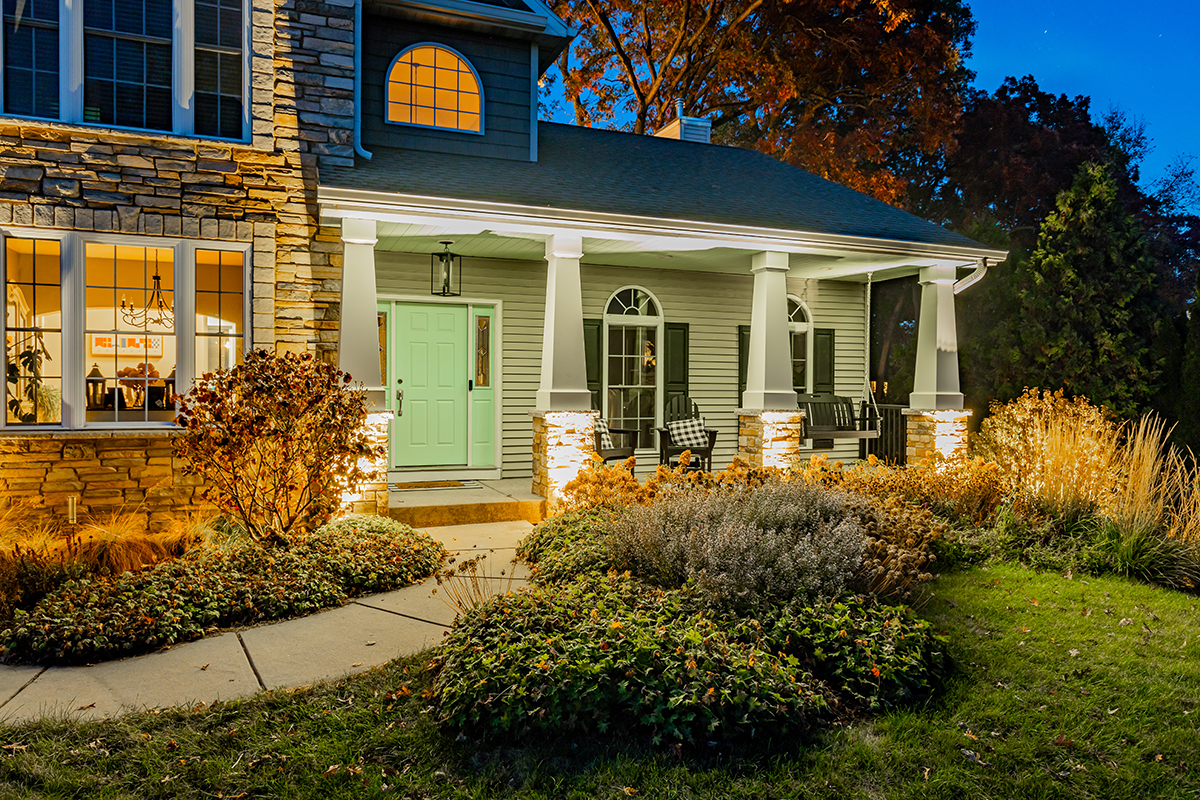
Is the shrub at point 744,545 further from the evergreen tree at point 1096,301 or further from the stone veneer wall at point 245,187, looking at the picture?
the evergreen tree at point 1096,301

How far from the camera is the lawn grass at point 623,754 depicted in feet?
9.33

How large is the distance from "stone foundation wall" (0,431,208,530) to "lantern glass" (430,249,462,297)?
10.6 ft

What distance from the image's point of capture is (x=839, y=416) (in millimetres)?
10703

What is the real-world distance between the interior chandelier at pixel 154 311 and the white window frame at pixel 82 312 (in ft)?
0.39

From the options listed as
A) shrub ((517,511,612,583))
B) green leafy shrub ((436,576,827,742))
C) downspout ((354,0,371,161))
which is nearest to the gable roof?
downspout ((354,0,371,161))

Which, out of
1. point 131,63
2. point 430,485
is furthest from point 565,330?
point 131,63

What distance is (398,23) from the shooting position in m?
8.37

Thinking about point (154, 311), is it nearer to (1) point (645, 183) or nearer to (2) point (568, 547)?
(2) point (568, 547)

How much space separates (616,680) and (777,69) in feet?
49.4

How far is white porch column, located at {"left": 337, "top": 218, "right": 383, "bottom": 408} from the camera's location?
684 cm

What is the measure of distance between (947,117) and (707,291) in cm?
948

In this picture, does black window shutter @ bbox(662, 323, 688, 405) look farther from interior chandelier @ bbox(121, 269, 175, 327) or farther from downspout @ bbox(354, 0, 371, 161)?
interior chandelier @ bbox(121, 269, 175, 327)

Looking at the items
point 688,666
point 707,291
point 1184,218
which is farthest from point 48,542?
point 1184,218

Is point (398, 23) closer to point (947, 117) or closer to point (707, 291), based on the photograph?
point (707, 291)
